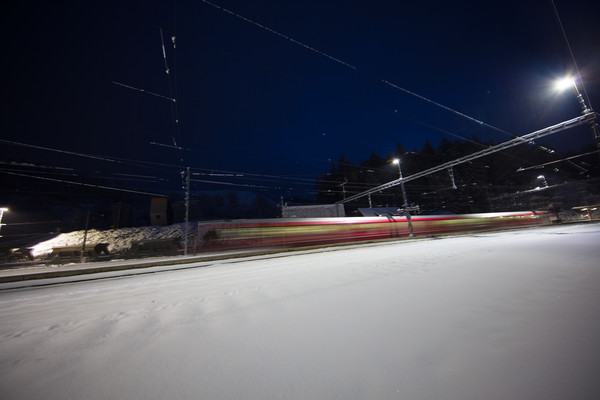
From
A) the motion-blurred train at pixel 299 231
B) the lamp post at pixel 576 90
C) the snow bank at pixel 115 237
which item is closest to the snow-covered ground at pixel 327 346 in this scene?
the motion-blurred train at pixel 299 231

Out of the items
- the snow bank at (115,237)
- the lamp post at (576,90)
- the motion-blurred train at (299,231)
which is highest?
the lamp post at (576,90)

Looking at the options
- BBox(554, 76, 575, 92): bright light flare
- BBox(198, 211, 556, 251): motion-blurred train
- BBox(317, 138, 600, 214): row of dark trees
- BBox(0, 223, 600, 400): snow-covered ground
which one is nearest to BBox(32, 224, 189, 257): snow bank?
BBox(198, 211, 556, 251): motion-blurred train

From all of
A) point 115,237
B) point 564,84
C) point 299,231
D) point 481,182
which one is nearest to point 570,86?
point 564,84

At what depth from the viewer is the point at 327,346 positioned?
4.30ft

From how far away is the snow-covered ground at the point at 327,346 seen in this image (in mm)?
939

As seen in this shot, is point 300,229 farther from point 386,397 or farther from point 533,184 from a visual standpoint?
point 533,184

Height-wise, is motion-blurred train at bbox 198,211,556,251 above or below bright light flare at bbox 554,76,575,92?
below

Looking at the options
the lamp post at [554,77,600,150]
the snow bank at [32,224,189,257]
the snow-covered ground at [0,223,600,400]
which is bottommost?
the snow-covered ground at [0,223,600,400]

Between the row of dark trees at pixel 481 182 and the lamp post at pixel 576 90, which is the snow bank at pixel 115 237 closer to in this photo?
the row of dark trees at pixel 481 182

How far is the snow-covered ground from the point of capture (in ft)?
3.08

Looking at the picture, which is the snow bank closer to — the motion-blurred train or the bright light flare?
the motion-blurred train

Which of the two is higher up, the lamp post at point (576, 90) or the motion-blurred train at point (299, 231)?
the lamp post at point (576, 90)

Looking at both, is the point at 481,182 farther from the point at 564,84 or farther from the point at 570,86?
the point at 564,84

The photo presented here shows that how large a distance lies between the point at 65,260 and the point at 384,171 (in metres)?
37.3
